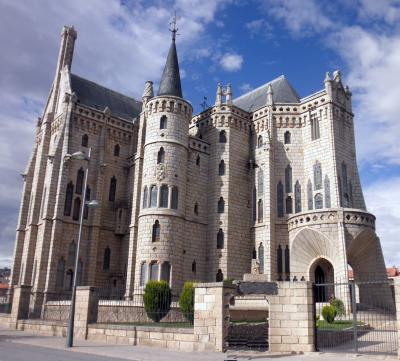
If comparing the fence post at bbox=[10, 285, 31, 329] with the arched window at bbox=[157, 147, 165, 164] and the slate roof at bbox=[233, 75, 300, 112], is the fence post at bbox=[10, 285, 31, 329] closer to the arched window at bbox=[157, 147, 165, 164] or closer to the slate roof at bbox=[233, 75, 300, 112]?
the arched window at bbox=[157, 147, 165, 164]

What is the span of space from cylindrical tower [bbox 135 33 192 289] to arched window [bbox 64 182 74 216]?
6388 mm

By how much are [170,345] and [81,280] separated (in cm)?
2058

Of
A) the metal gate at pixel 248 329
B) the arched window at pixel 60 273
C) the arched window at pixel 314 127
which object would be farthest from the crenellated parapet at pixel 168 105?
the metal gate at pixel 248 329

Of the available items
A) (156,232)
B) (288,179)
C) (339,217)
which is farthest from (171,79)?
(339,217)

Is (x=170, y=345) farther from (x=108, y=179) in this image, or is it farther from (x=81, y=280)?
(x=108, y=179)

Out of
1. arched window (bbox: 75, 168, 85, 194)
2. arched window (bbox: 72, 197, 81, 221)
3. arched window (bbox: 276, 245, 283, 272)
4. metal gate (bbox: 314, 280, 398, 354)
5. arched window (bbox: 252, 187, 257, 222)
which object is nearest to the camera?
metal gate (bbox: 314, 280, 398, 354)

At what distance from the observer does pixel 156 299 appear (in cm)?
2209

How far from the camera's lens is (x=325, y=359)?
11898mm

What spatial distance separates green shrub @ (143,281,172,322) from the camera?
2208 cm

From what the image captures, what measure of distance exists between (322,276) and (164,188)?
1366cm

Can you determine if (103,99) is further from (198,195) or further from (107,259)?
(107,259)

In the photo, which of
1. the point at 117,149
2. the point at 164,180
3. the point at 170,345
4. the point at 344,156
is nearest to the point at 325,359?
the point at 170,345

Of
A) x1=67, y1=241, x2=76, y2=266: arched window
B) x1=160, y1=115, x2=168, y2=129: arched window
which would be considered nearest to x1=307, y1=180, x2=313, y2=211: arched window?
→ x1=160, y1=115, x2=168, y2=129: arched window

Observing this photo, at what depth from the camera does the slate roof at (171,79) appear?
117 ft
